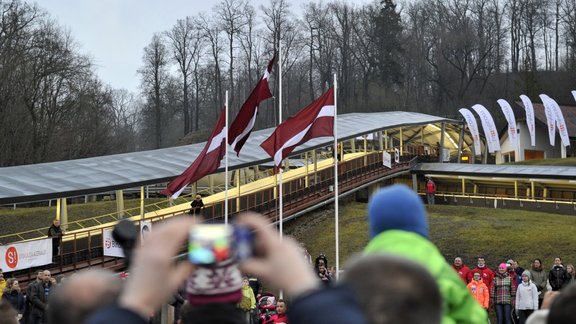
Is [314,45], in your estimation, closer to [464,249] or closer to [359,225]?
[359,225]

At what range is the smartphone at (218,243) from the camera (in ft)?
6.24

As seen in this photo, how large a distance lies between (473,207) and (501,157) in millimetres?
22977

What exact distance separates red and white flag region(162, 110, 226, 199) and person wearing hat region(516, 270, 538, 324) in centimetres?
702

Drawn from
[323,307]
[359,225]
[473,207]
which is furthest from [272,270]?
[473,207]

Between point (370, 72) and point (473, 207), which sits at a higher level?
point (370, 72)

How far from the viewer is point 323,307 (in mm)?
1730

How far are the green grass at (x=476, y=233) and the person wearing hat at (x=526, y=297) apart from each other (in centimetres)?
747

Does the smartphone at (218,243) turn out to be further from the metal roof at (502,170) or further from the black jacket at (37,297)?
the metal roof at (502,170)

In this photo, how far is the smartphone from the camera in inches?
74.9

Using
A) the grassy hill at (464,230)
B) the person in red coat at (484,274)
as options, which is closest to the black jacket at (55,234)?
the grassy hill at (464,230)

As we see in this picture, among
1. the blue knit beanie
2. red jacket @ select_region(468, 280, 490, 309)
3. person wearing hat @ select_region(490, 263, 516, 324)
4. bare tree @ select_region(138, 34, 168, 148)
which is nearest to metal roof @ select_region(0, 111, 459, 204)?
red jacket @ select_region(468, 280, 490, 309)

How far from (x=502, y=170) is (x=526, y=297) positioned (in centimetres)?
2180

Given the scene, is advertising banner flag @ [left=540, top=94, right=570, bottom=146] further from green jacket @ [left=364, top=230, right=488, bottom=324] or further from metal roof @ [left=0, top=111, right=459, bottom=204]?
green jacket @ [left=364, top=230, right=488, bottom=324]

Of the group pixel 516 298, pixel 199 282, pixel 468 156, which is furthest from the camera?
pixel 468 156
